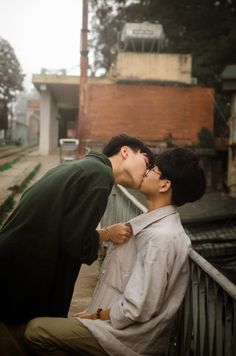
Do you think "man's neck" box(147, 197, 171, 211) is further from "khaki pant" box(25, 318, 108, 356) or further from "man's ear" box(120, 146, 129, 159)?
"khaki pant" box(25, 318, 108, 356)

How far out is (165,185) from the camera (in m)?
2.15

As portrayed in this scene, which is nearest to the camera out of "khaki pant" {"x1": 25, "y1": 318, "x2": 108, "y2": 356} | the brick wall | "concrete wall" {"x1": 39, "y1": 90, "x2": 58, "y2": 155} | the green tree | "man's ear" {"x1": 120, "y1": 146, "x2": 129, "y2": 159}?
"khaki pant" {"x1": 25, "y1": 318, "x2": 108, "y2": 356}

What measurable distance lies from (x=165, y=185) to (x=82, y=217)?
1.64ft

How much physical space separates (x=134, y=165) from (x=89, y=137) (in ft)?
64.7

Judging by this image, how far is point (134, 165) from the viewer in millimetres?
2375

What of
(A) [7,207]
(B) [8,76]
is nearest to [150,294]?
(A) [7,207]

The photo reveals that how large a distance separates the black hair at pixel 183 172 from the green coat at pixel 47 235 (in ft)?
1.11

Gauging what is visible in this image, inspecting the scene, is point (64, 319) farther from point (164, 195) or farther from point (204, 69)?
point (204, 69)

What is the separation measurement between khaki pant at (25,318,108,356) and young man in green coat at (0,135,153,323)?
0.40 feet

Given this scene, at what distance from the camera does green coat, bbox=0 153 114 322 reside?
2.00 metres

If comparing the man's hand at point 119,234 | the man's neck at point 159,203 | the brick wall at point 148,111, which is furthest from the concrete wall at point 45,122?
the man's neck at point 159,203

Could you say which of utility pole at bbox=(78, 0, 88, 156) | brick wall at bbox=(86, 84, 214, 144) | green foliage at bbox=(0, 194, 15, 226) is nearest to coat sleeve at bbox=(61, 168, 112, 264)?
green foliage at bbox=(0, 194, 15, 226)

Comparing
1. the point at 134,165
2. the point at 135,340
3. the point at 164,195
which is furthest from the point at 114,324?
the point at 134,165

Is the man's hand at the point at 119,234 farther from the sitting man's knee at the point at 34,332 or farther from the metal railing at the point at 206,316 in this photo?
the sitting man's knee at the point at 34,332
